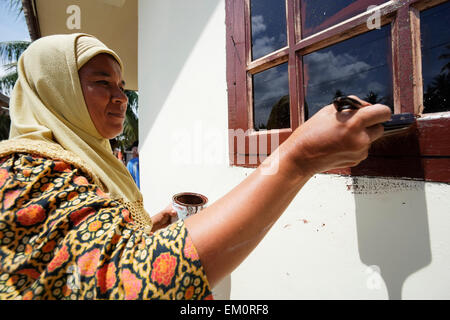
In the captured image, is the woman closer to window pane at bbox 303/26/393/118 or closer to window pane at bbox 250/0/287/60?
window pane at bbox 303/26/393/118

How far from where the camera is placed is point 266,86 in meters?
1.24

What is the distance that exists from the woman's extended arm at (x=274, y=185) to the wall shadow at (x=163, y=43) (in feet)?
4.40

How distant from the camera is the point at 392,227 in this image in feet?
2.56

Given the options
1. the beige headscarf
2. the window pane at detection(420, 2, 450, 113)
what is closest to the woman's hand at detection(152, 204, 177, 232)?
the beige headscarf

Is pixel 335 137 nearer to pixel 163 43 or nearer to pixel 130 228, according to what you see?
pixel 130 228

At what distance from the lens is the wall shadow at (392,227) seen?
2.37ft

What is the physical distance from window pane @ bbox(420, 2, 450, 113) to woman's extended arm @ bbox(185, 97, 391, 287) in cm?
31

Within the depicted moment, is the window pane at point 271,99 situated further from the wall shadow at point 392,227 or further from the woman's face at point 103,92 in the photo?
the woman's face at point 103,92

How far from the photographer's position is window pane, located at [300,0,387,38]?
84cm

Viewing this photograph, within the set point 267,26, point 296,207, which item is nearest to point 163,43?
point 267,26

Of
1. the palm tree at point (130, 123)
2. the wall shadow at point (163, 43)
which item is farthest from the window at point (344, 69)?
the palm tree at point (130, 123)

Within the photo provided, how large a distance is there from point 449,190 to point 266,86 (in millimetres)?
879

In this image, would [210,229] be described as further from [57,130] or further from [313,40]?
[313,40]

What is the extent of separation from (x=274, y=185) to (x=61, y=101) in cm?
100
